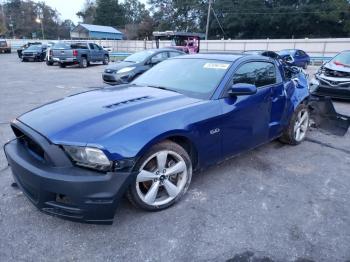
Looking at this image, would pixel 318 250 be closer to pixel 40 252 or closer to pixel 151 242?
pixel 151 242

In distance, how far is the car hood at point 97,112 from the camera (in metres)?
2.61

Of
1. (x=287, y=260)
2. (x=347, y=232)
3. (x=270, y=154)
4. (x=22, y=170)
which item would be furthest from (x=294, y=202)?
(x=22, y=170)

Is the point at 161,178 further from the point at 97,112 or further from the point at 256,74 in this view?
the point at 256,74

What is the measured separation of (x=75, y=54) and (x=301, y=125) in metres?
16.6

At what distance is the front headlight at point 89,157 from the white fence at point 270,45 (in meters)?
28.1

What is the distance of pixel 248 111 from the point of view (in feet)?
12.3

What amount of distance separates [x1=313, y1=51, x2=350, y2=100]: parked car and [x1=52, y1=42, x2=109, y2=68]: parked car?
48.1 feet

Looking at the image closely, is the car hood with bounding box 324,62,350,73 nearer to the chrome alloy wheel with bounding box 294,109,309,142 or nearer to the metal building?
the chrome alloy wheel with bounding box 294,109,309,142

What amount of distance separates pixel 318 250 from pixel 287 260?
1.10ft

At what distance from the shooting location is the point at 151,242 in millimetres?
2633

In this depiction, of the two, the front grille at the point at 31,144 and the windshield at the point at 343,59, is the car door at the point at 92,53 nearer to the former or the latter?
the windshield at the point at 343,59

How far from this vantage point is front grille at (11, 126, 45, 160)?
2.74 meters

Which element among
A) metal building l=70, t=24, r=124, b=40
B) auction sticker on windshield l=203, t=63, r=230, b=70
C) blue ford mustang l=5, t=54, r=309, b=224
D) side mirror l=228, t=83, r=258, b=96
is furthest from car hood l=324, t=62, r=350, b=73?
metal building l=70, t=24, r=124, b=40

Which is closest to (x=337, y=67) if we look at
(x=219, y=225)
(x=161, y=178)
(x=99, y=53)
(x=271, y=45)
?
(x=219, y=225)
